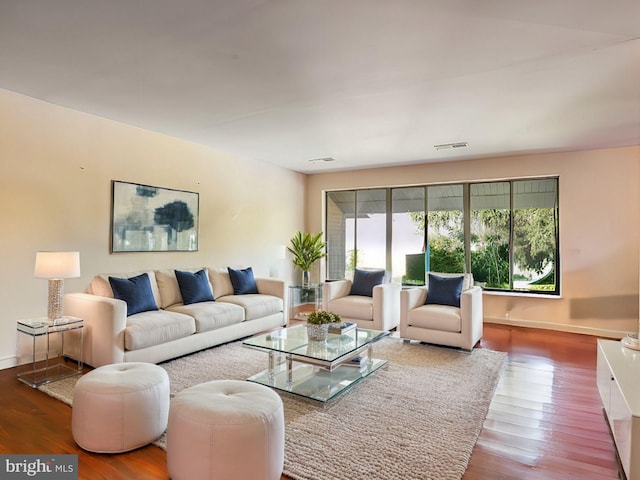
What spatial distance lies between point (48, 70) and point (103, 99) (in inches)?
25.1

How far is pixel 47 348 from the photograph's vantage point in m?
3.45

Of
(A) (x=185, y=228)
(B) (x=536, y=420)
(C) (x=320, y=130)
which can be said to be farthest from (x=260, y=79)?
(B) (x=536, y=420)

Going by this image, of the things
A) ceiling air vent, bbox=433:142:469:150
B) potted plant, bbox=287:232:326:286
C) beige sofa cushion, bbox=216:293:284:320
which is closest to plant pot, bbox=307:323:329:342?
beige sofa cushion, bbox=216:293:284:320

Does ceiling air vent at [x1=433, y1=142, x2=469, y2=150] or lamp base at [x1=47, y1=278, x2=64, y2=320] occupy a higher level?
ceiling air vent at [x1=433, y1=142, x2=469, y2=150]

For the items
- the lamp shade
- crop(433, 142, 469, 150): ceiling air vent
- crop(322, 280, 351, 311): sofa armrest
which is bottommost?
crop(322, 280, 351, 311): sofa armrest

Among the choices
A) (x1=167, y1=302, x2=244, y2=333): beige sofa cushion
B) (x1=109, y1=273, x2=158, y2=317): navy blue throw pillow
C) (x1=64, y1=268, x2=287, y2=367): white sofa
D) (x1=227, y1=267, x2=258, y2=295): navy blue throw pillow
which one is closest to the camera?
(x1=64, y1=268, x2=287, y2=367): white sofa

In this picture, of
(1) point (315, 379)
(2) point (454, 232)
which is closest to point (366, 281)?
(2) point (454, 232)

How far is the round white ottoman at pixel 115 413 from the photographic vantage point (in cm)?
217

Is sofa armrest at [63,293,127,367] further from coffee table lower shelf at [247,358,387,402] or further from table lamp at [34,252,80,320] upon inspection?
coffee table lower shelf at [247,358,387,402]

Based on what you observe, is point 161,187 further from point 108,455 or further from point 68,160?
point 108,455

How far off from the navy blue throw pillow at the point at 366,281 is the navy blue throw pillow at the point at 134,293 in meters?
2.75

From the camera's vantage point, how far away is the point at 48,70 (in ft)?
10.0

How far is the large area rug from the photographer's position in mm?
2127

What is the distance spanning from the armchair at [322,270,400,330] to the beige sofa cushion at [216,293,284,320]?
2.39 feet
